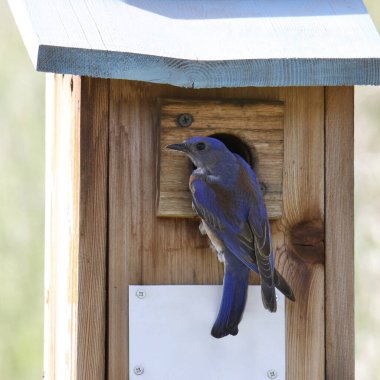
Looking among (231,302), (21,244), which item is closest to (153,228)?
(231,302)

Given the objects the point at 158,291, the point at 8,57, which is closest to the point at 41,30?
the point at 158,291

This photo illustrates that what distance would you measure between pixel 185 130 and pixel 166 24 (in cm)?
33

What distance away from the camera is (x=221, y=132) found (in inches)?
209

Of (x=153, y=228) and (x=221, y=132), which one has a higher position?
(x=221, y=132)

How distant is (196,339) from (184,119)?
26.8 inches

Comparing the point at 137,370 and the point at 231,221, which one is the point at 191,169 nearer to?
the point at 231,221

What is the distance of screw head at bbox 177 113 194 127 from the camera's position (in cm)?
525

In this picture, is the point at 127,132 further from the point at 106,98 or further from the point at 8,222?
the point at 8,222

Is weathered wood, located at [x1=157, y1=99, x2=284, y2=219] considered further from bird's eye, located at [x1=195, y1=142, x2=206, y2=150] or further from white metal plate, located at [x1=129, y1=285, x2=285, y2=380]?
white metal plate, located at [x1=129, y1=285, x2=285, y2=380]

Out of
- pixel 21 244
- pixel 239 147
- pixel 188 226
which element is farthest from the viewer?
pixel 21 244

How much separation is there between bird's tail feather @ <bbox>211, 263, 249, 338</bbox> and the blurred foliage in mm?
2718

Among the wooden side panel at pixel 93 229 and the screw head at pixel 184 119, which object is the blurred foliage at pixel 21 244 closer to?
the wooden side panel at pixel 93 229

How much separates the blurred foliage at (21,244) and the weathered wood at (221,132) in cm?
275

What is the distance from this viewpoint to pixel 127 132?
17.2ft
